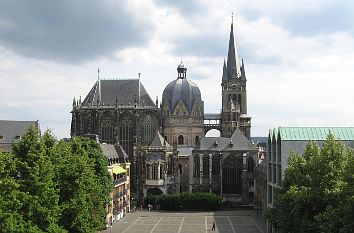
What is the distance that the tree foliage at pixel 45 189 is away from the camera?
38.1 metres

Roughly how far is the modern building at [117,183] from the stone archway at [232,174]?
925 inches

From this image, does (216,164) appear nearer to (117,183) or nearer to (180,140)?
(180,140)

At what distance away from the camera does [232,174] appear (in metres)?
120

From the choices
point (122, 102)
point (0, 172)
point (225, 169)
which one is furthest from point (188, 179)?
point (0, 172)

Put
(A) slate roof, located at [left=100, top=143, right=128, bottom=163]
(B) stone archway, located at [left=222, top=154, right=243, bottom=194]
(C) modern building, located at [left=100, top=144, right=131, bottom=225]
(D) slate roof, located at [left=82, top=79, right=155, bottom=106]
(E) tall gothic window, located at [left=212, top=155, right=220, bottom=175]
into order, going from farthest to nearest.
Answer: (D) slate roof, located at [left=82, top=79, right=155, bottom=106], (E) tall gothic window, located at [left=212, top=155, right=220, bottom=175], (B) stone archway, located at [left=222, top=154, right=243, bottom=194], (A) slate roof, located at [left=100, top=143, right=128, bottom=163], (C) modern building, located at [left=100, top=144, right=131, bottom=225]

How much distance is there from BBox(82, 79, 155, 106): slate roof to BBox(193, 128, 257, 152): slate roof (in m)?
18.1

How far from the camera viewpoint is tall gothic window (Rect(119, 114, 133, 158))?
12739 centimetres

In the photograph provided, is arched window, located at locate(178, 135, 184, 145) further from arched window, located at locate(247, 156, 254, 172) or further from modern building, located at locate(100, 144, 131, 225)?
modern building, located at locate(100, 144, 131, 225)

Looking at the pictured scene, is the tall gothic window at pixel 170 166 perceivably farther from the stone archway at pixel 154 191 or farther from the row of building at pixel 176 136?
the stone archway at pixel 154 191

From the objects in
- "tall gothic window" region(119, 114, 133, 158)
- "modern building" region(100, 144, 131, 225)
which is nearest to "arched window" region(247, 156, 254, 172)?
"tall gothic window" region(119, 114, 133, 158)

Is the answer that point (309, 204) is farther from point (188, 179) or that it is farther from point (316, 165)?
point (188, 179)

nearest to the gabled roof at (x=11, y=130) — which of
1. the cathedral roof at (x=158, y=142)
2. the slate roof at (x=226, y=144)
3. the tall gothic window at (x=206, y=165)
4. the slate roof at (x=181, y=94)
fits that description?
the cathedral roof at (x=158, y=142)

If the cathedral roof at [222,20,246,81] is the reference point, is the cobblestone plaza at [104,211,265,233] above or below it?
below

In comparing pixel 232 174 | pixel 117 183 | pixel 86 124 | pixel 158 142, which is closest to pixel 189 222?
pixel 117 183
